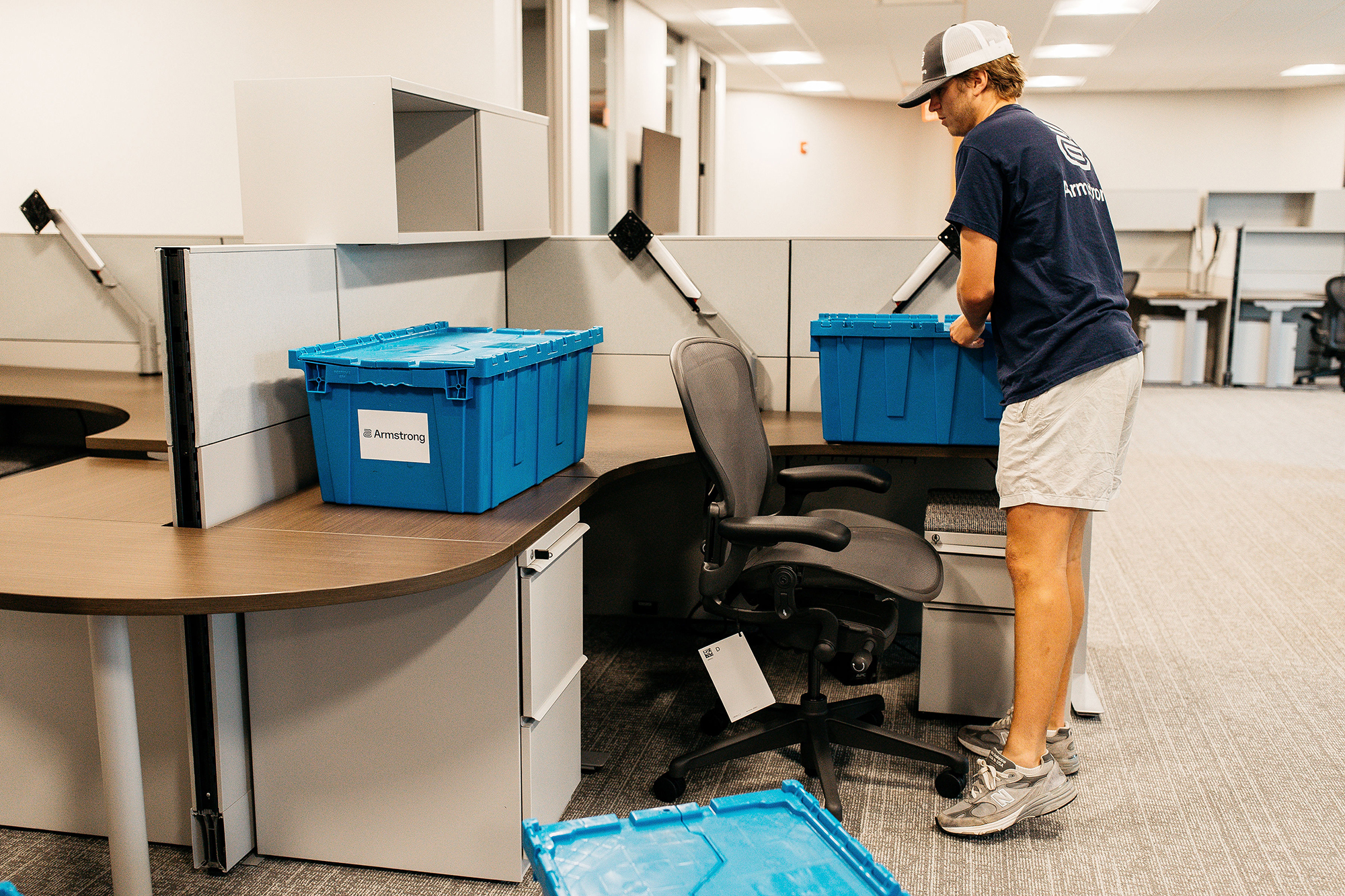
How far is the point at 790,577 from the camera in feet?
6.40

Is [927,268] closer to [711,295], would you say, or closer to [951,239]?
[951,239]

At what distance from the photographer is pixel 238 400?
1.79m

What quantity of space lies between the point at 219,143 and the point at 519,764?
327 centimetres

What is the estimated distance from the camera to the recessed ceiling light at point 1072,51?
7.83m

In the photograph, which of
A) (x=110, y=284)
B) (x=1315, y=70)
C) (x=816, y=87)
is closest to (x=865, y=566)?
(x=110, y=284)

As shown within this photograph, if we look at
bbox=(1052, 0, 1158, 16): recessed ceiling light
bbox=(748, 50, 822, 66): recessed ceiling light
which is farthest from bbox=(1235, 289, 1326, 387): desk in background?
bbox=(748, 50, 822, 66): recessed ceiling light

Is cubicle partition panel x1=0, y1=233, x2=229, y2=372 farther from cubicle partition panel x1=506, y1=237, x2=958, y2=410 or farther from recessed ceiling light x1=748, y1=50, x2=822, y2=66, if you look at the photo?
recessed ceiling light x1=748, y1=50, x2=822, y2=66

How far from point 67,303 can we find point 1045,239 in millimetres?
2948

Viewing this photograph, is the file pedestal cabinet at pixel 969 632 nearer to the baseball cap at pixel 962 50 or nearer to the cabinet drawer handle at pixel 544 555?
the cabinet drawer handle at pixel 544 555

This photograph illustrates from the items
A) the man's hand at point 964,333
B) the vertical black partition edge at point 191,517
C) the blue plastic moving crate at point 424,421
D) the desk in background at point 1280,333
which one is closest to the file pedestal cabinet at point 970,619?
the man's hand at point 964,333

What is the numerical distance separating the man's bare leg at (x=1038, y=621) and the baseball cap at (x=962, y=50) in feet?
2.69

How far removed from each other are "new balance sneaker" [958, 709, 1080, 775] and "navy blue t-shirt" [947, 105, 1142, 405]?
28.8 inches

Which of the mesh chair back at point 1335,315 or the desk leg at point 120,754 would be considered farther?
the mesh chair back at point 1335,315

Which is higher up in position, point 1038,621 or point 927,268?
point 927,268
